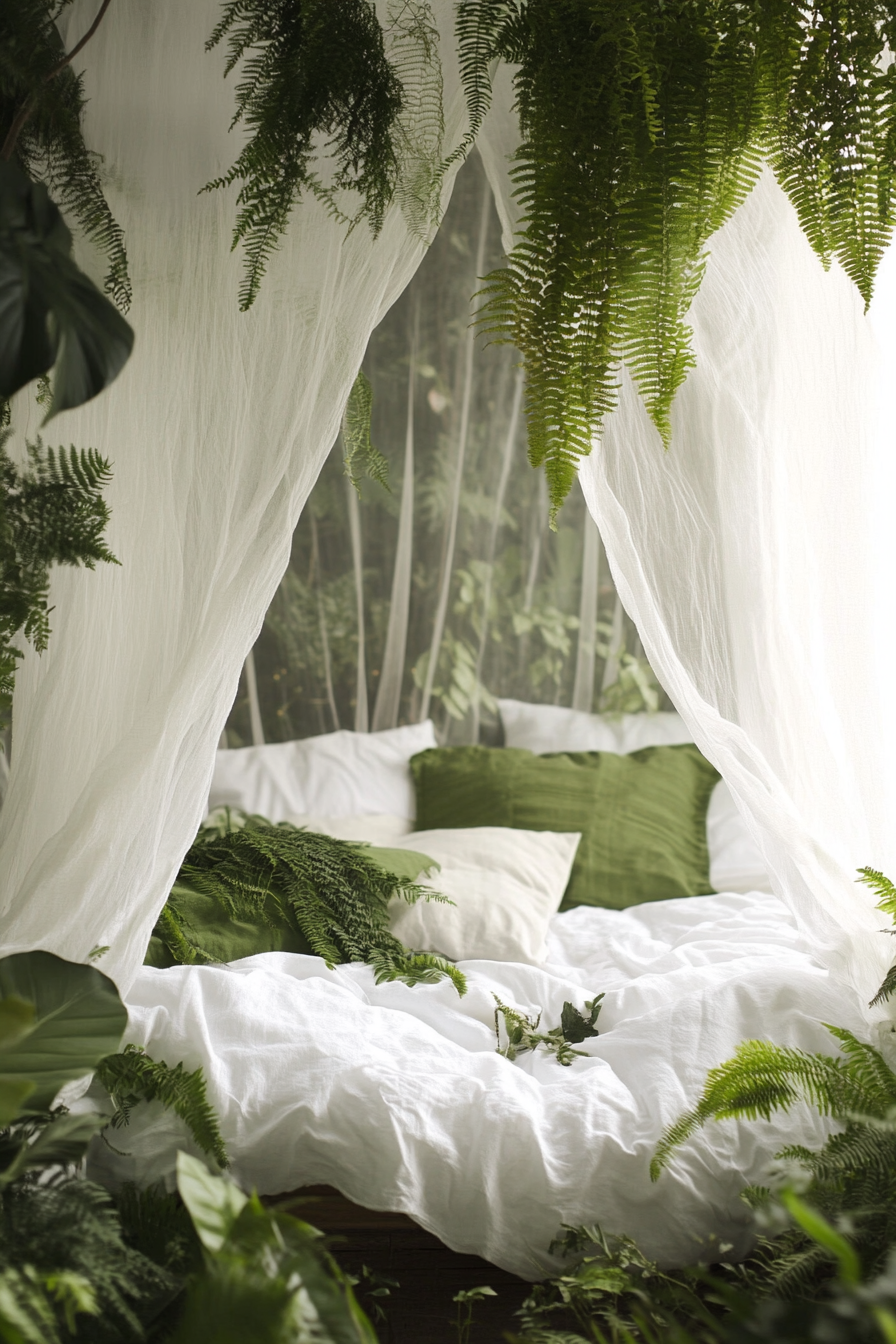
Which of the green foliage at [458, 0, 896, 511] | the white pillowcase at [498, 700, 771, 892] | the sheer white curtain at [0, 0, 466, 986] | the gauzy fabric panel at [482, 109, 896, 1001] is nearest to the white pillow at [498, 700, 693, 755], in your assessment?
the white pillowcase at [498, 700, 771, 892]

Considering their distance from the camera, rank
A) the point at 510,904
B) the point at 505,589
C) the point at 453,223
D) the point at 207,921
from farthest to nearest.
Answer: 1. the point at 505,589
2. the point at 453,223
3. the point at 510,904
4. the point at 207,921

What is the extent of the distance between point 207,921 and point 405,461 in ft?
5.02

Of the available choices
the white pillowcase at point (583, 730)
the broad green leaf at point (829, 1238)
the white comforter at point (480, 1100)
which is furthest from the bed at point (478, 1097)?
the white pillowcase at point (583, 730)

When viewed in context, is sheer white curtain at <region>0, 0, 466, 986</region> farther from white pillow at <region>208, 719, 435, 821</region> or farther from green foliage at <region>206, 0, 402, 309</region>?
white pillow at <region>208, 719, 435, 821</region>

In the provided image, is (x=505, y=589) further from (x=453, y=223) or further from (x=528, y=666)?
(x=453, y=223)

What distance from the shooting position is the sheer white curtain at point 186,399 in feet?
4.66

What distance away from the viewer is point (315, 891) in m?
1.85

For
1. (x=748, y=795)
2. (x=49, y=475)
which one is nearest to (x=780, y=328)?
(x=748, y=795)

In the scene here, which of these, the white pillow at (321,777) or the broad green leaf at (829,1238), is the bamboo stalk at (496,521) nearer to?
the white pillow at (321,777)

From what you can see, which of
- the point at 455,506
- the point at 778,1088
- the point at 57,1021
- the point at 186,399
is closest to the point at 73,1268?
the point at 57,1021

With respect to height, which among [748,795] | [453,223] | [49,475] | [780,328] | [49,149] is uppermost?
[453,223]

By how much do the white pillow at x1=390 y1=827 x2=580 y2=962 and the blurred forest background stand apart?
675mm

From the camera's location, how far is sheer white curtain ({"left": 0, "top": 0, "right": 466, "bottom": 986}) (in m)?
1.42

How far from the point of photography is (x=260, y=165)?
4.21 ft
